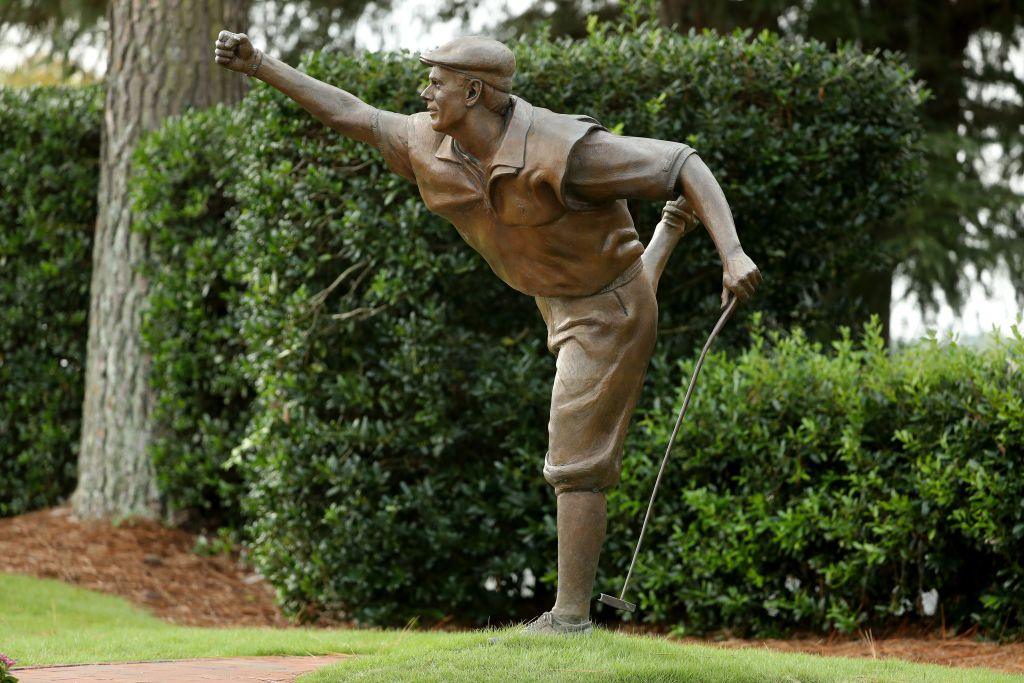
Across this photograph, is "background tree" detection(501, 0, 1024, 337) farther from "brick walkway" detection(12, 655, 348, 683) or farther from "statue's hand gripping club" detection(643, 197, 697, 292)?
"brick walkway" detection(12, 655, 348, 683)

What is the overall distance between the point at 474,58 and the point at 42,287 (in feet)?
20.9

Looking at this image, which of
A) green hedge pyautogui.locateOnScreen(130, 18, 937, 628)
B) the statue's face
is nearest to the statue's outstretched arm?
the statue's face

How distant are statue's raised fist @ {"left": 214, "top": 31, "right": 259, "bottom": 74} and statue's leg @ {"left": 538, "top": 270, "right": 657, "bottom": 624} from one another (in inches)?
61.3

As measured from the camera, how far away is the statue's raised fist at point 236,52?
453 centimetres

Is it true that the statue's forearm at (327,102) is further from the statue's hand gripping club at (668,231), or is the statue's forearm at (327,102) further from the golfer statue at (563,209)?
the statue's hand gripping club at (668,231)

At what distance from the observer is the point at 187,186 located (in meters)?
8.94

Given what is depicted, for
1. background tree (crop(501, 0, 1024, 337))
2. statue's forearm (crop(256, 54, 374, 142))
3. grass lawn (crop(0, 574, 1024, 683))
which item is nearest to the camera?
grass lawn (crop(0, 574, 1024, 683))

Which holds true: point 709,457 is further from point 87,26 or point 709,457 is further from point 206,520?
point 87,26

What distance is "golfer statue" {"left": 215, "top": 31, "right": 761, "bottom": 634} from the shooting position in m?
4.45

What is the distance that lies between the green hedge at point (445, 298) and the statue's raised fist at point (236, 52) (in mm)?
2648

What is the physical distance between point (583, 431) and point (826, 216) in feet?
12.7

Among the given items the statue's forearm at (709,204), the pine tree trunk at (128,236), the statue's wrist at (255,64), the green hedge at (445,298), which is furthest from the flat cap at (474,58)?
the pine tree trunk at (128,236)

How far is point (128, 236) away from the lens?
9.14m

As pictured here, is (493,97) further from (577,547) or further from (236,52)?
(577,547)
